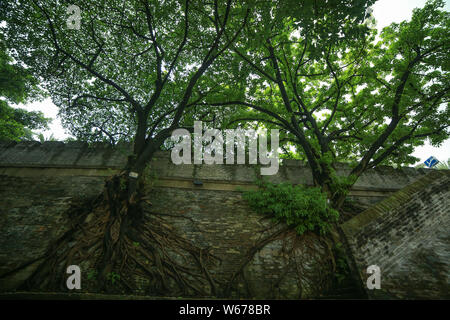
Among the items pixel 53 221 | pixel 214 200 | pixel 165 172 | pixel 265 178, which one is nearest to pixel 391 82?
pixel 265 178

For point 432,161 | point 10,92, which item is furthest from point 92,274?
point 432,161

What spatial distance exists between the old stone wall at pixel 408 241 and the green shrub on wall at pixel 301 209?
129 centimetres

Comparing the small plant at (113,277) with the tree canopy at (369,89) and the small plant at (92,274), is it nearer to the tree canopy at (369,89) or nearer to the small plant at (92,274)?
the small plant at (92,274)

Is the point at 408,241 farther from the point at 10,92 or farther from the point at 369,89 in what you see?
the point at 10,92

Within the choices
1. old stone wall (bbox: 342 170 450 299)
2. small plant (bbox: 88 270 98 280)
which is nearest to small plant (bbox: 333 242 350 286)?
old stone wall (bbox: 342 170 450 299)

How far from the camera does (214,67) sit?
25.3ft

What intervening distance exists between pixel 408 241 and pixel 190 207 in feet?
20.0

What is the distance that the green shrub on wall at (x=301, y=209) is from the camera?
19.7 ft

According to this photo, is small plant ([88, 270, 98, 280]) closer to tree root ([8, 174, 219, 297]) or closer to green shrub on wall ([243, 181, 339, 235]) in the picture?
tree root ([8, 174, 219, 297])

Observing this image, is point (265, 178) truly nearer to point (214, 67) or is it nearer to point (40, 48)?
point (214, 67)

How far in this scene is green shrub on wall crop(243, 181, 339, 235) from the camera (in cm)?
599

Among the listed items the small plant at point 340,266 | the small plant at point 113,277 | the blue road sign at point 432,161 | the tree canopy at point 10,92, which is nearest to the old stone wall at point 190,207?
the small plant at point 340,266

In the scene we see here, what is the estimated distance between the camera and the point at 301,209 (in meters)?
6.06
